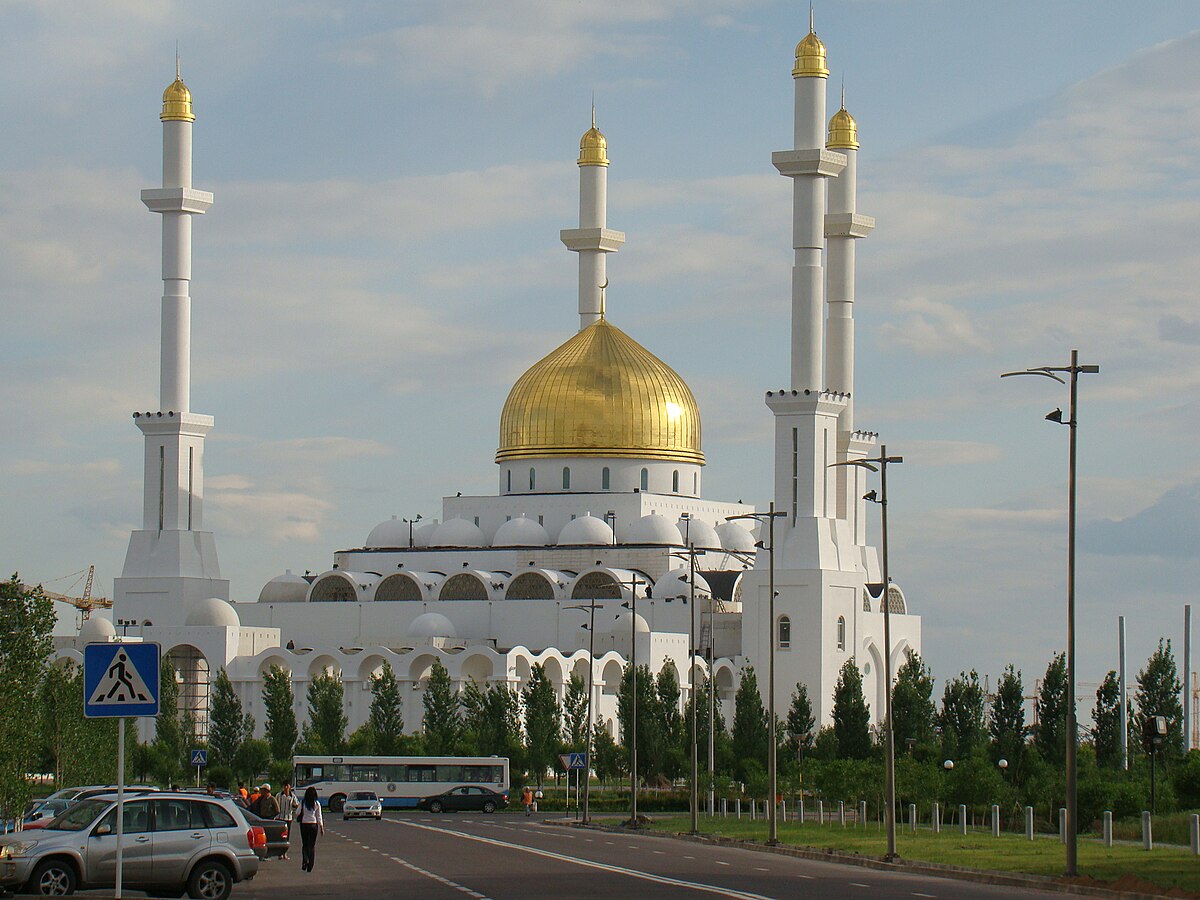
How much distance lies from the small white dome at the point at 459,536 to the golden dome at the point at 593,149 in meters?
14.0

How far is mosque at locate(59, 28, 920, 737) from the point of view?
2611 inches

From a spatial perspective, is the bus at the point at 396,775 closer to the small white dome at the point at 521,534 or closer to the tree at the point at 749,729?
the tree at the point at 749,729

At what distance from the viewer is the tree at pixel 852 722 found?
62.5 m

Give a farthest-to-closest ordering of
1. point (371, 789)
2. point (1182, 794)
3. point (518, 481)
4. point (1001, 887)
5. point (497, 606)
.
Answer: point (518, 481) → point (497, 606) → point (371, 789) → point (1182, 794) → point (1001, 887)

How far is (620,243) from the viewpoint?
78125 mm

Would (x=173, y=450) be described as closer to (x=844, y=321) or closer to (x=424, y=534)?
(x=424, y=534)

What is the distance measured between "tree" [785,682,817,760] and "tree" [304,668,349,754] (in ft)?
44.2

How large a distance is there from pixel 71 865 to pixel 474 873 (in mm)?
6035

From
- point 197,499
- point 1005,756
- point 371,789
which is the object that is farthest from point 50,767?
point 1005,756

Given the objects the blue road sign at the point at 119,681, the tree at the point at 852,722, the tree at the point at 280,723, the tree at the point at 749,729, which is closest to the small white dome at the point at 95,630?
the tree at the point at 280,723

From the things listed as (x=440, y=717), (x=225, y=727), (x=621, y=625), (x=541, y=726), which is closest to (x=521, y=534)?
(x=621, y=625)

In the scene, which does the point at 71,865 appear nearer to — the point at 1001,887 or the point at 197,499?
the point at 1001,887

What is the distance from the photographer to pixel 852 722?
6281cm

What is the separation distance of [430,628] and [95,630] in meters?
11.7
